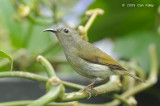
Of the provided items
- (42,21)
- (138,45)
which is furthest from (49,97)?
(138,45)

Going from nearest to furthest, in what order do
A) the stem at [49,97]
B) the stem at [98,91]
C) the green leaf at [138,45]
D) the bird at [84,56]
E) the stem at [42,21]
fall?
the stem at [49,97] → the stem at [98,91] → the bird at [84,56] → the stem at [42,21] → the green leaf at [138,45]

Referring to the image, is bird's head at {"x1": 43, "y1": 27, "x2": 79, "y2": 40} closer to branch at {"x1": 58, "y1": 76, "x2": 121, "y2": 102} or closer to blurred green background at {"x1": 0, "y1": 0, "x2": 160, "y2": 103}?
branch at {"x1": 58, "y1": 76, "x2": 121, "y2": 102}

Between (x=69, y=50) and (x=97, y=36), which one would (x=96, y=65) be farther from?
(x=97, y=36)

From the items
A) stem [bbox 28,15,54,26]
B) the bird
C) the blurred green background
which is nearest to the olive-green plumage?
the bird

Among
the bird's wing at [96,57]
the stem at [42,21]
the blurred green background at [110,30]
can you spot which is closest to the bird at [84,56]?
the bird's wing at [96,57]

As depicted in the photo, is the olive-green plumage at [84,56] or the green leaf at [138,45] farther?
the green leaf at [138,45]

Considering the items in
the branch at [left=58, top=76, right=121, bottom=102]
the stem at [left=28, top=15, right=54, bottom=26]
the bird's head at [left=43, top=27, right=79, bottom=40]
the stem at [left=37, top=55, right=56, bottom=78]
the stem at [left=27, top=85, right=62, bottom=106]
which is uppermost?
the stem at [left=28, top=15, right=54, bottom=26]

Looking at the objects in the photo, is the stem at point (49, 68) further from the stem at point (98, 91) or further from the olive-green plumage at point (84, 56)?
the olive-green plumage at point (84, 56)

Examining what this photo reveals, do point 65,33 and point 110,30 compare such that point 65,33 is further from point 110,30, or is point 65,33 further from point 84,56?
point 110,30
